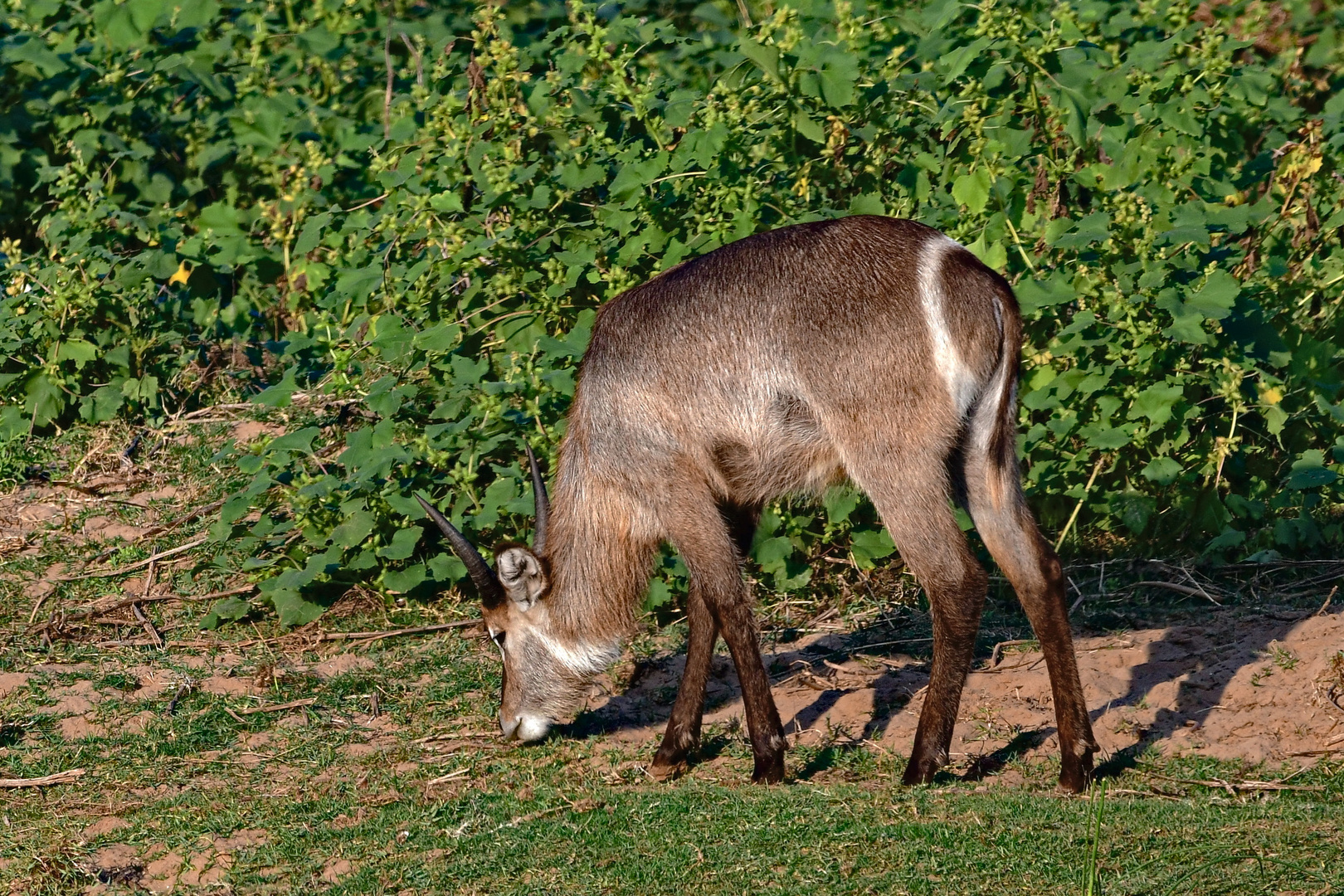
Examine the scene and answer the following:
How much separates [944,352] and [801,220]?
6.14ft

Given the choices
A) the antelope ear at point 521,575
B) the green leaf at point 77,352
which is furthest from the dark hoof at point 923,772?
the green leaf at point 77,352

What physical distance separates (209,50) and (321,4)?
Result: 0.99m

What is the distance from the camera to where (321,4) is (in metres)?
9.09

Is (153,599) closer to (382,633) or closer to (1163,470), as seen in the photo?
(382,633)

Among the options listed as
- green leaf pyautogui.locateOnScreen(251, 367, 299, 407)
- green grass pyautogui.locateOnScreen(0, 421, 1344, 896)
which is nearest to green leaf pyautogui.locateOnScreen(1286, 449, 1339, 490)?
green grass pyautogui.locateOnScreen(0, 421, 1344, 896)

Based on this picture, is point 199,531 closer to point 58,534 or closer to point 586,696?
point 58,534

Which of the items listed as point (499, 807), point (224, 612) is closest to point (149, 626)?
point (224, 612)

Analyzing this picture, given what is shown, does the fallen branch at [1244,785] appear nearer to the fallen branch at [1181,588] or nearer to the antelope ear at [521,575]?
the fallen branch at [1181,588]

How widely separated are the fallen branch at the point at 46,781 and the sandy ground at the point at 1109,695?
1.62 metres

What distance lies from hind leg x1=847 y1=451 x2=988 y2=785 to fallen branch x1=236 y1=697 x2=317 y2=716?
215 centimetres

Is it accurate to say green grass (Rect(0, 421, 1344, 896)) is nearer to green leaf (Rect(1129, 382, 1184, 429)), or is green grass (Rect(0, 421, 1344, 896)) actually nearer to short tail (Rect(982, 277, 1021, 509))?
green leaf (Rect(1129, 382, 1184, 429))

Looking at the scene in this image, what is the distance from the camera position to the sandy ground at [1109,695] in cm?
464

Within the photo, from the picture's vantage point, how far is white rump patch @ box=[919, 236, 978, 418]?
13.9 ft

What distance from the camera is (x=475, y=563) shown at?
184 inches
